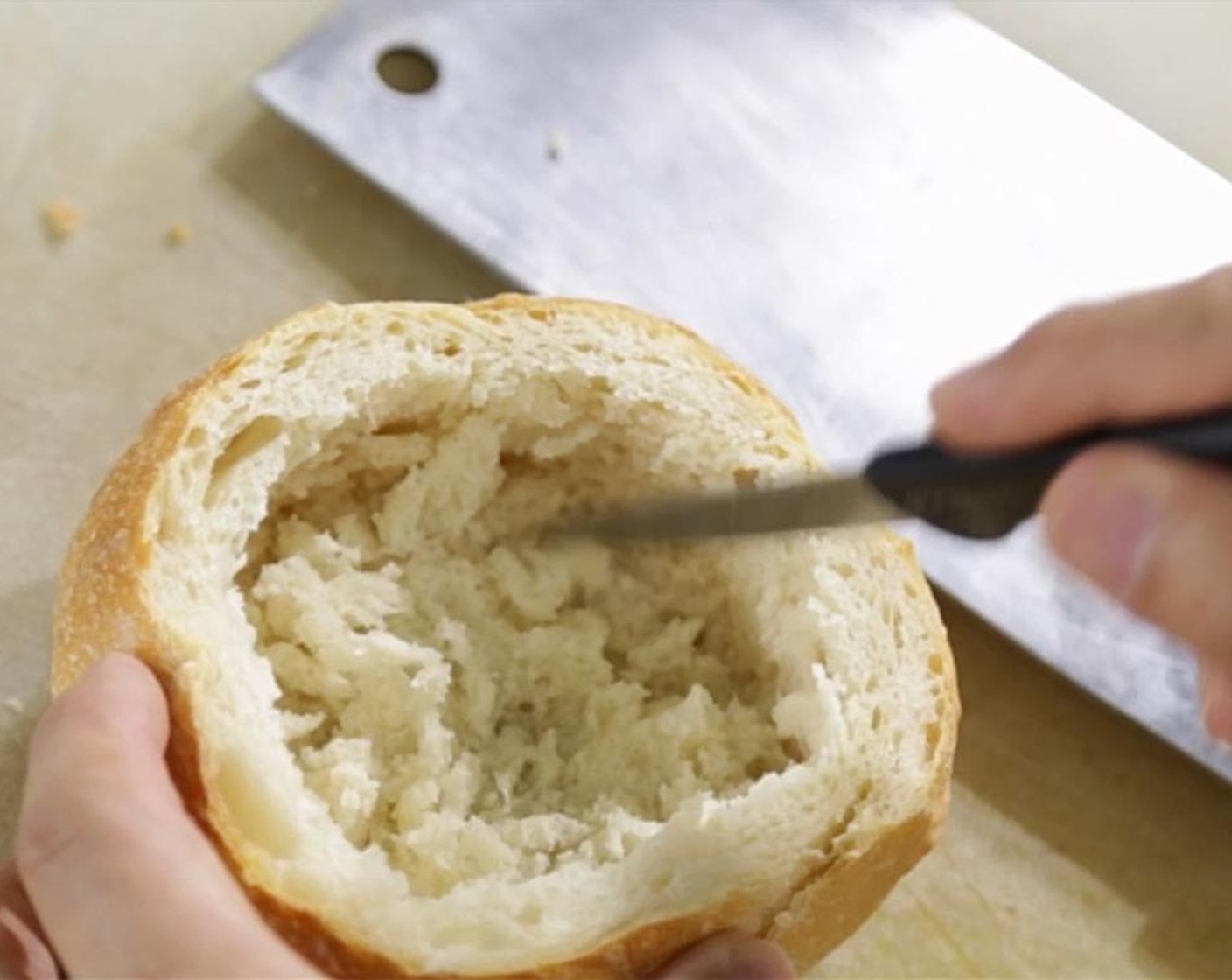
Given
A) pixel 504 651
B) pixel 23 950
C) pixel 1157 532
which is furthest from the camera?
pixel 504 651

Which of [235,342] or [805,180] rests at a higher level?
[805,180]

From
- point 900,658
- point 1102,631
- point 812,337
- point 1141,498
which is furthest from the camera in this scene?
point 812,337

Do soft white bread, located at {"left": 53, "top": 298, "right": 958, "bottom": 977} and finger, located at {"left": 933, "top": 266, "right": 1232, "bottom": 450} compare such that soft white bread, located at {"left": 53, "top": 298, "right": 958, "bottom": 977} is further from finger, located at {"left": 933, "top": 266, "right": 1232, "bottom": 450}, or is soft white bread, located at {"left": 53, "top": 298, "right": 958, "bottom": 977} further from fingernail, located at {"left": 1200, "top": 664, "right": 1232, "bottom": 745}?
finger, located at {"left": 933, "top": 266, "right": 1232, "bottom": 450}

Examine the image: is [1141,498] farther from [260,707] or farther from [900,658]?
[260,707]

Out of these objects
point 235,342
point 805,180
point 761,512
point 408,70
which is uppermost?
point 761,512

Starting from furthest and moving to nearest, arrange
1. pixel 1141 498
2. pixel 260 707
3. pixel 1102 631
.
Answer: pixel 1102 631 → pixel 260 707 → pixel 1141 498

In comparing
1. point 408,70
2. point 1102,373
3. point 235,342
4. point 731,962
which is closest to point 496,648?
point 731,962

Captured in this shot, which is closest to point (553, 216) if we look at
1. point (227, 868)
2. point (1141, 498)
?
point (227, 868)

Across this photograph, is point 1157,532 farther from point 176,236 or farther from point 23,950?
point 176,236
